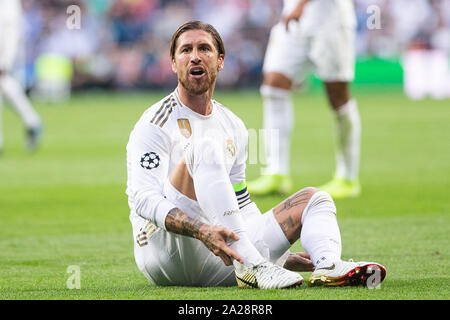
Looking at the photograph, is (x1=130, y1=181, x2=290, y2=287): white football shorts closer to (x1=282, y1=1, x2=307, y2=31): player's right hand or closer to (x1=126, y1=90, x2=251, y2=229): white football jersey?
(x1=126, y1=90, x2=251, y2=229): white football jersey

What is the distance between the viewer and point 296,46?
344 inches

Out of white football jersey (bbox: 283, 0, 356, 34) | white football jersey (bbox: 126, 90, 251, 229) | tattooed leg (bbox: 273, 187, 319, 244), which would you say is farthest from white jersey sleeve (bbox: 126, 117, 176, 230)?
white football jersey (bbox: 283, 0, 356, 34)

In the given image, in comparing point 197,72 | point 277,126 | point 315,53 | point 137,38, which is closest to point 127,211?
point 277,126

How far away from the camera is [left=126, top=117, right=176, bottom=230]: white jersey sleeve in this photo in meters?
4.24

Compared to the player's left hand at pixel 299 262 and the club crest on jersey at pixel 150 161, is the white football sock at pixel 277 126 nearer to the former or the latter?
the player's left hand at pixel 299 262

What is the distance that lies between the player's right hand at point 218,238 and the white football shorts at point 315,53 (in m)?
4.76

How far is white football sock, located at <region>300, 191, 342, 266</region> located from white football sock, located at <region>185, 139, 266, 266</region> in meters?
0.30

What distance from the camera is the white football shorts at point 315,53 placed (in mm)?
8648

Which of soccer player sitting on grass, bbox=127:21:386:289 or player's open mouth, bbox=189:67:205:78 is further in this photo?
player's open mouth, bbox=189:67:205:78

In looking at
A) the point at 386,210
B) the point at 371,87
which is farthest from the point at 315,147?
the point at 371,87

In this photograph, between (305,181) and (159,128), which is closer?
(159,128)

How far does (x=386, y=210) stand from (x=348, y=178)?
1.08 m

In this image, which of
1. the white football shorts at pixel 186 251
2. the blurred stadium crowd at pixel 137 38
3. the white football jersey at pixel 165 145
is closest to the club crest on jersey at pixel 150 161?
the white football jersey at pixel 165 145

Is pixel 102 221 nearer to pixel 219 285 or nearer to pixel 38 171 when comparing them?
pixel 219 285
